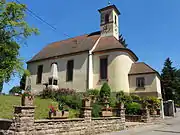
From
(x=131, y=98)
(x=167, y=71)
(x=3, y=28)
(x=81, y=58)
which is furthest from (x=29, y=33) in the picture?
(x=167, y=71)

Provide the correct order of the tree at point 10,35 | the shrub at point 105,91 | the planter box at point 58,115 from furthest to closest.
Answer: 1. the shrub at point 105,91
2. the tree at point 10,35
3. the planter box at point 58,115

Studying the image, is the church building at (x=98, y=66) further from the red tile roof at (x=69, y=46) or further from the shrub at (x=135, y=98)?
the shrub at (x=135, y=98)

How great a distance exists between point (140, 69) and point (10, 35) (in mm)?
15779

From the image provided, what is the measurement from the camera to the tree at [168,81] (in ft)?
144

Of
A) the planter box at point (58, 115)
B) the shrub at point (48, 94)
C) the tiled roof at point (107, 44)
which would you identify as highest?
the tiled roof at point (107, 44)

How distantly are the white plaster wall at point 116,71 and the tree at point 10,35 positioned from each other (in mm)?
10756

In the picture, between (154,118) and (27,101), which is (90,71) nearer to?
(154,118)

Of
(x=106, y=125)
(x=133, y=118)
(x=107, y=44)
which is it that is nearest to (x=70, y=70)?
(x=107, y=44)

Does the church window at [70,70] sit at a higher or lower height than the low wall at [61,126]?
higher

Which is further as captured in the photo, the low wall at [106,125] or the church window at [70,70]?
the church window at [70,70]

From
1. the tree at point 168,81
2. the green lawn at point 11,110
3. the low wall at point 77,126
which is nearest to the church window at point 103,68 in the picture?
the green lawn at point 11,110

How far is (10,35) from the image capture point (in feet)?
57.8

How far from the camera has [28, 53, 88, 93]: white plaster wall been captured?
84.7ft

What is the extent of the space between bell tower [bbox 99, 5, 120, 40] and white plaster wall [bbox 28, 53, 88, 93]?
5.53 m
